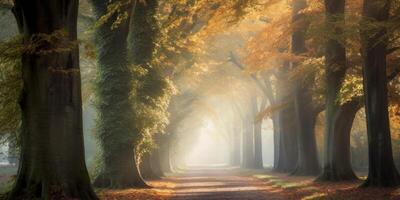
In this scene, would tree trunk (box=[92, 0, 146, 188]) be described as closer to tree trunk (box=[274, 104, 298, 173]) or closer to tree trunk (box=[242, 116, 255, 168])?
tree trunk (box=[274, 104, 298, 173])

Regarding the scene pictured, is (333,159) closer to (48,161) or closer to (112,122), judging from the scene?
(112,122)

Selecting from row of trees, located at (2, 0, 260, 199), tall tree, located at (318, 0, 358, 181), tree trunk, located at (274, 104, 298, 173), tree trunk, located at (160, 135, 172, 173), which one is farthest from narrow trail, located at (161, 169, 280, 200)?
tree trunk, located at (160, 135, 172, 173)

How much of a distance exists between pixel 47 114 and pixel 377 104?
37.6 ft

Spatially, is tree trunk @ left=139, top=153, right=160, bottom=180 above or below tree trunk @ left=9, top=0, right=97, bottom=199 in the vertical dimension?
below

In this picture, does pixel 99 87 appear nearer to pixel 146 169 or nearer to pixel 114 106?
pixel 114 106

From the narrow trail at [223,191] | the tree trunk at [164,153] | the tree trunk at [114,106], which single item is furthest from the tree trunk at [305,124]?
the tree trunk at [164,153]

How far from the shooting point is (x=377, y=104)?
1903cm

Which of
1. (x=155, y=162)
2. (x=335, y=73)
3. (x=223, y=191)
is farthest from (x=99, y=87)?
(x=155, y=162)

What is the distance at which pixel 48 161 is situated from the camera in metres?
13.7

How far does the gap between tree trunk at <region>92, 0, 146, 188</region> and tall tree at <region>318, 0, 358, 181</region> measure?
8.63 meters

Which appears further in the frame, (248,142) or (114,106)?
(248,142)

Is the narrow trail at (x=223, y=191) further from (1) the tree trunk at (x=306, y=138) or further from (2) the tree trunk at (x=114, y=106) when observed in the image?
(1) the tree trunk at (x=306, y=138)

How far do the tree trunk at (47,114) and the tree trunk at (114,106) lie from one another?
27.6ft

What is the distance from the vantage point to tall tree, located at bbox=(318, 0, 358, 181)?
24.0 metres
